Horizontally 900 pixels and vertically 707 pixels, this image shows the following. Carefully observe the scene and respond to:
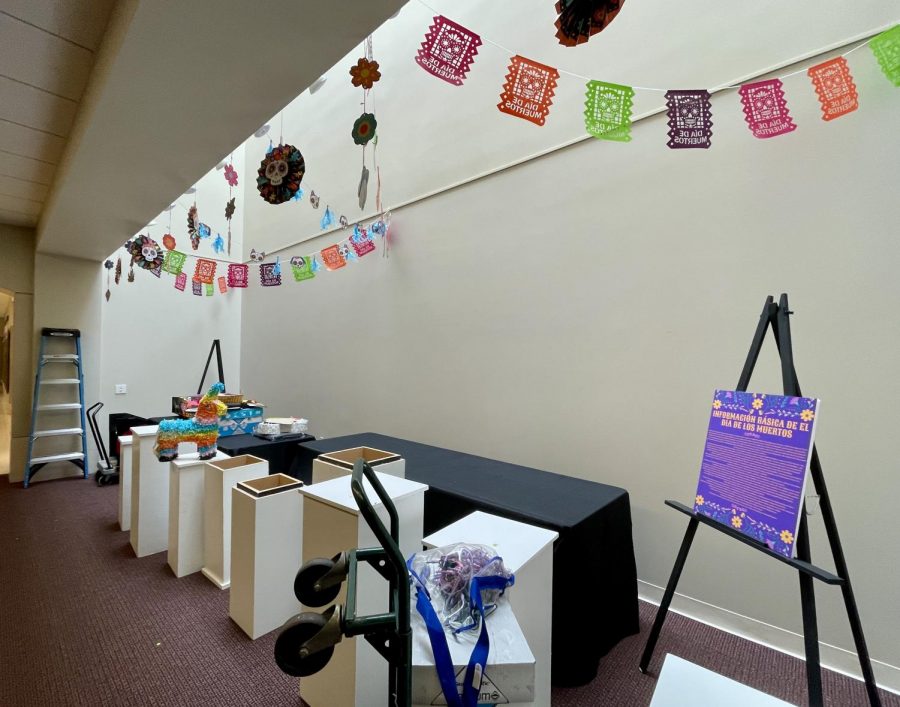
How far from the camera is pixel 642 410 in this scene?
2232mm

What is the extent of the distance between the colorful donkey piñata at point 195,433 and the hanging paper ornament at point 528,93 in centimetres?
234

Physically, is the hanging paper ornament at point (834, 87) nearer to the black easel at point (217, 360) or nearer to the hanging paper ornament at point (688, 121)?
the hanging paper ornament at point (688, 121)

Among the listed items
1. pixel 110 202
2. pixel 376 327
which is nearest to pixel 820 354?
pixel 376 327

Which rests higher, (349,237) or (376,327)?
(349,237)

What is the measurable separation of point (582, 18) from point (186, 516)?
9.73 ft

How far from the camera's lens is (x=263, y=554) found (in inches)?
72.7

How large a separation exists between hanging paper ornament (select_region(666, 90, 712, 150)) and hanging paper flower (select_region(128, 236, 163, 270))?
14.6 ft

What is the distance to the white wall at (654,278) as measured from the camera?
5.53ft

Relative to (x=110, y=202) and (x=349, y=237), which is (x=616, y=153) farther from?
(x=110, y=202)

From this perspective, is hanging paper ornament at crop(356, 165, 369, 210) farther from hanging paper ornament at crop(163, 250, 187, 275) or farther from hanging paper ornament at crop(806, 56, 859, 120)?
hanging paper ornament at crop(806, 56, 859, 120)

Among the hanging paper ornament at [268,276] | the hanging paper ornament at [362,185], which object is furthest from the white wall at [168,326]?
the hanging paper ornament at [362,185]

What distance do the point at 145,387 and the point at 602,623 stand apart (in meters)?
5.45

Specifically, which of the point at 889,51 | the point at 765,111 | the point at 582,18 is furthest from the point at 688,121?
the point at 582,18

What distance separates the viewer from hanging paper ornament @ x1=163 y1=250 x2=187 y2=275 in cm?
400
